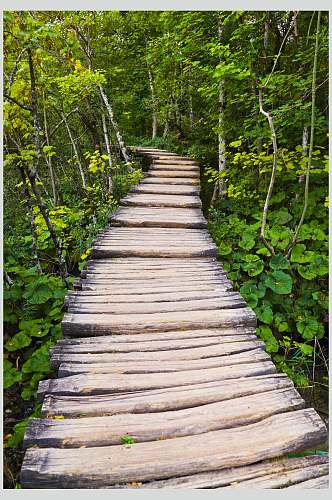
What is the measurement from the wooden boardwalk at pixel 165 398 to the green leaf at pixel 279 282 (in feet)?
5.37

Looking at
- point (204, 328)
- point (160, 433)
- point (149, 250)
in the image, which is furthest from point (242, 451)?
point (149, 250)

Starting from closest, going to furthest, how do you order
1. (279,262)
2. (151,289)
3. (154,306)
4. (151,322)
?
(151,322) → (154,306) → (151,289) → (279,262)

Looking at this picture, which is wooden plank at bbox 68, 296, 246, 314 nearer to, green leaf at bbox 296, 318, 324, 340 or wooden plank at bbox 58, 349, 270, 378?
wooden plank at bbox 58, 349, 270, 378

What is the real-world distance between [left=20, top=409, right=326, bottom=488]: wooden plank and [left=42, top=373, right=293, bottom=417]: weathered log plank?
23 centimetres

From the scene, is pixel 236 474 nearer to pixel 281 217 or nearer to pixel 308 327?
pixel 308 327

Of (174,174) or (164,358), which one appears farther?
(174,174)

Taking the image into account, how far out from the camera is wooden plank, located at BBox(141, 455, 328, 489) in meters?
1.57

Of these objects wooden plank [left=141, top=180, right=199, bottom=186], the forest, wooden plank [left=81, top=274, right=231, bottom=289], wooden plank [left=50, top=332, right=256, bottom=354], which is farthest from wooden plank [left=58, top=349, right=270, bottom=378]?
wooden plank [left=141, top=180, right=199, bottom=186]

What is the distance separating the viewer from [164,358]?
2.35 m

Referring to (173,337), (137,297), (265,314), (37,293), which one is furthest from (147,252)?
(265,314)

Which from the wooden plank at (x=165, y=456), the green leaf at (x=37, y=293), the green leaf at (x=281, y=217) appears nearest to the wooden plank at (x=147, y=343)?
the wooden plank at (x=165, y=456)

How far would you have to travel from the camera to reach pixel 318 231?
5.62 meters

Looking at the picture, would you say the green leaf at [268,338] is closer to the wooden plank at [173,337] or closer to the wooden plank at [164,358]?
the wooden plank at [173,337]

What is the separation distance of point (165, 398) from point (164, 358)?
373mm
